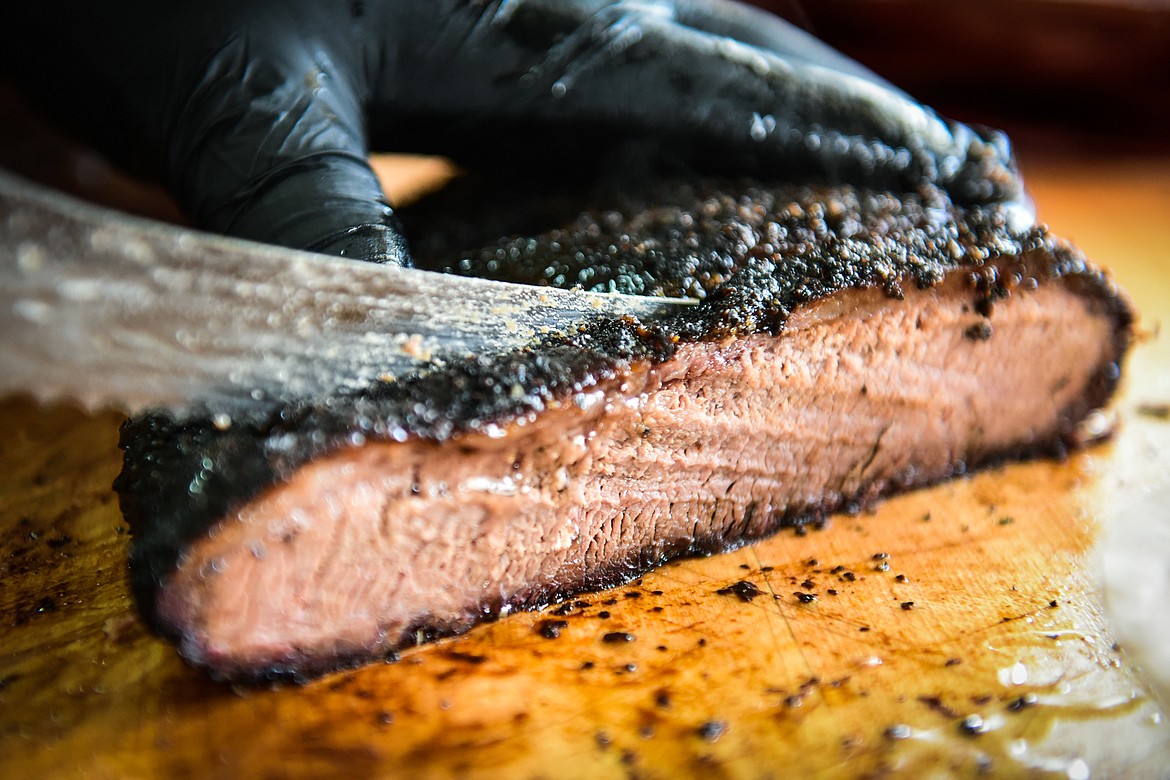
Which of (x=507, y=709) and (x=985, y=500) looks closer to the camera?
(x=507, y=709)

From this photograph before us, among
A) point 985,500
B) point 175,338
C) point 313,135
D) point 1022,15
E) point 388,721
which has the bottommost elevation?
point 388,721

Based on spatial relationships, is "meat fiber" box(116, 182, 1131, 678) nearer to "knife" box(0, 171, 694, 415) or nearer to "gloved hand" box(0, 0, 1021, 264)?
"knife" box(0, 171, 694, 415)

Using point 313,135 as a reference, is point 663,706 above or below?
below

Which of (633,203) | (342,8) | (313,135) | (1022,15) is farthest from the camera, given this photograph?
(1022,15)

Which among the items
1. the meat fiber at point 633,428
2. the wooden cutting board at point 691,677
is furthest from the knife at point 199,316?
the wooden cutting board at point 691,677

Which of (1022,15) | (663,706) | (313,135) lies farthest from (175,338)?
(1022,15)

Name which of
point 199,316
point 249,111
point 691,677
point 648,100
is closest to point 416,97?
point 249,111

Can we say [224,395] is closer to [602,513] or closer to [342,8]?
[602,513]

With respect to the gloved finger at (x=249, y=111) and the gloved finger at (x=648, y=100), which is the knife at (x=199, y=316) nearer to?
the gloved finger at (x=249, y=111)
